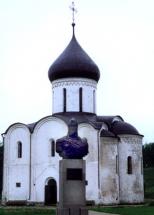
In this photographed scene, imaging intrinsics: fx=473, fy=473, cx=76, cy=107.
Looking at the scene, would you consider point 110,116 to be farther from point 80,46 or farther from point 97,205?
point 97,205

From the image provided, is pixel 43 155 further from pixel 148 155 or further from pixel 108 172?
pixel 148 155

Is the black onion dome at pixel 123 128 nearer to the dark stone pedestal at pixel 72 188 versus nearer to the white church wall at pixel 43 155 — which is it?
the white church wall at pixel 43 155

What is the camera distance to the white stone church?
30.2m

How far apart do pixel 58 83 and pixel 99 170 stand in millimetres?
7103

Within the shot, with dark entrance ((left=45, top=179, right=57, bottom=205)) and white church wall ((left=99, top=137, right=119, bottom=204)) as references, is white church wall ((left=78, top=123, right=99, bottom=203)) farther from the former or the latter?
dark entrance ((left=45, top=179, right=57, bottom=205))

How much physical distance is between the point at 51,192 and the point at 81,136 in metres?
4.29

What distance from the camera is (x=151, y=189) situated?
45.2 meters

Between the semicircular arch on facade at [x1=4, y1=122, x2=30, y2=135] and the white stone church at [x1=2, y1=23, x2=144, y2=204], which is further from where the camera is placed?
the semicircular arch on facade at [x1=4, y1=122, x2=30, y2=135]

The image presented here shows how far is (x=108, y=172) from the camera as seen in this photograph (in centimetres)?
3027

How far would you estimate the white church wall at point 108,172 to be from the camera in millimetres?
29859

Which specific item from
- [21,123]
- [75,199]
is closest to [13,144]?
[21,123]

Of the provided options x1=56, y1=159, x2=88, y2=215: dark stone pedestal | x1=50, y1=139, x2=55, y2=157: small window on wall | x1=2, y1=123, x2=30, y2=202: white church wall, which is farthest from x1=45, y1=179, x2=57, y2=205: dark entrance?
x1=56, y1=159, x2=88, y2=215: dark stone pedestal

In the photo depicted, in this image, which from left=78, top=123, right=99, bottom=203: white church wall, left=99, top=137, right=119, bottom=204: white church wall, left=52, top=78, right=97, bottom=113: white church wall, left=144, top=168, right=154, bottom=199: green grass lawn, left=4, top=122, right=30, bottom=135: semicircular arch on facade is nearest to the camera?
left=78, top=123, right=99, bottom=203: white church wall

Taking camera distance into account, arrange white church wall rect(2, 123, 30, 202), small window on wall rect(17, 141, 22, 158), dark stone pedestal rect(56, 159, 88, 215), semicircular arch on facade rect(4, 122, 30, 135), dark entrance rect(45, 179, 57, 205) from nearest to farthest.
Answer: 1. dark stone pedestal rect(56, 159, 88, 215)
2. dark entrance rect(45, 179, 57, 205)
3. white church wall rect(2, 123, 30, 202)
4. small window on wall rect(17, 141, 22, 158)
5. semicircular arch on facade rect(4, 122, 30, 135)
